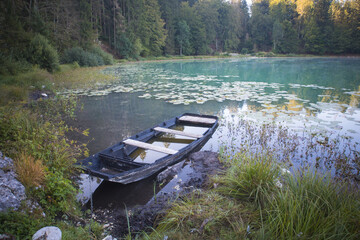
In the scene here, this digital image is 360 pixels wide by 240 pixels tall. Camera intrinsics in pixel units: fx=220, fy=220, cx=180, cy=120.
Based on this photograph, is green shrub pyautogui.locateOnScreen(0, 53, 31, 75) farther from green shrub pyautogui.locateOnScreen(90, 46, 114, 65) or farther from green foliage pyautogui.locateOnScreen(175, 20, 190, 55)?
green foliage pyautogui.locateOnScreen(175, 20, 190, 55)

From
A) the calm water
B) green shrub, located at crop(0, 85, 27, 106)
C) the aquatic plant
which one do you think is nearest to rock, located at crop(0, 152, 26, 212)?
the calm water

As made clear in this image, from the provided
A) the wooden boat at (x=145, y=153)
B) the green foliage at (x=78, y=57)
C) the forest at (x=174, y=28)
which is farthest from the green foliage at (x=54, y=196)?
the green foliage at (x=78, y=57)

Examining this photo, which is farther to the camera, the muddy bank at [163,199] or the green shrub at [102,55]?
the green shrub at [102,55]

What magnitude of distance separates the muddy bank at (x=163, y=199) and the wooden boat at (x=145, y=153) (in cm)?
31

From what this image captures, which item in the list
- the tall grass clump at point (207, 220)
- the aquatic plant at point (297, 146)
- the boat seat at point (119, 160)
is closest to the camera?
the tall grass clump at point (207, 220)

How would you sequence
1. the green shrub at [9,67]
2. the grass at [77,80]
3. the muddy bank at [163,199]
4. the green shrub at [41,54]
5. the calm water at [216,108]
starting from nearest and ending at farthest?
the muddy bank at [163,199], the calm water at [216,108], the green shrub at [9,67], the grass at [77,80], the green shrub at [41,54]

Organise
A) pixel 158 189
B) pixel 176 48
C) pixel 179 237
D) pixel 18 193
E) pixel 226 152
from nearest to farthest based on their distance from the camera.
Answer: pixel 179 237 → pixel 18 193 → pixel 158 189 → pixel 226 152 → pixel 176 48

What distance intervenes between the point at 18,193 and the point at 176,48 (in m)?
42.5

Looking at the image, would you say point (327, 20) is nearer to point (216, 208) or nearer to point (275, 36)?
point (275, 36)

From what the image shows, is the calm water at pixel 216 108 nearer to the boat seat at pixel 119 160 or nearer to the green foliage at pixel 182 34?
the boat seat at pixel 119 160

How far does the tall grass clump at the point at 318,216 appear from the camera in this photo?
1.81 metres

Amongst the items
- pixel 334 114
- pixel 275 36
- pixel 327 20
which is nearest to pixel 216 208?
pixel 334 114

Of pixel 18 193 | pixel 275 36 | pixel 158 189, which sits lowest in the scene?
pixel 158 189

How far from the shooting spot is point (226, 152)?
4.44 meters
